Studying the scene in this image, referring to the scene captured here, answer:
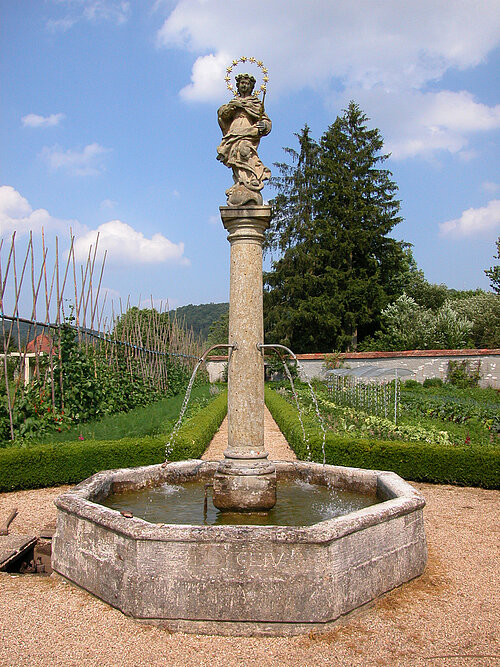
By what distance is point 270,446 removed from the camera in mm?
11695

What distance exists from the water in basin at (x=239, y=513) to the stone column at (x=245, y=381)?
0.50 ft

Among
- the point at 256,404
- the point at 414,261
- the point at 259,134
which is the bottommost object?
the point at 256,404

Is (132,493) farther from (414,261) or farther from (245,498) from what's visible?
(414,261)

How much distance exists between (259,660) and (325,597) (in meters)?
0.59

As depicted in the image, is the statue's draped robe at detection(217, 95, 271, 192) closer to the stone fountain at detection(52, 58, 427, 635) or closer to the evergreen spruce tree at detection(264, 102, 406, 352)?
the stone fountain at detection(52, 58, 427, 635)

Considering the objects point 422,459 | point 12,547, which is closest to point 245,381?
point 12,547

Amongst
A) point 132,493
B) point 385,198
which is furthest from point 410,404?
point 385,198

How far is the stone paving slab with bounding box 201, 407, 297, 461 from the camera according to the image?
10445 mm

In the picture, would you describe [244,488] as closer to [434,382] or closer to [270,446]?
[270,446]

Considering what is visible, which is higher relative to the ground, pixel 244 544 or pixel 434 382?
pixel 434 382

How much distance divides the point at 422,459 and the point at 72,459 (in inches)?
A: 200

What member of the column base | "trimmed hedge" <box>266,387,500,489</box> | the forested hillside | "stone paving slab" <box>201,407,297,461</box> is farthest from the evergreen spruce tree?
the forested hillside

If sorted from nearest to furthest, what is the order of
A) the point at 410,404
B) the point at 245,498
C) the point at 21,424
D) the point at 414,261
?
1. the point at 245,498
2. the point at 21,424
3. the point at 410,404
4. the point at 414,261

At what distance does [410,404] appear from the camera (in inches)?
646
